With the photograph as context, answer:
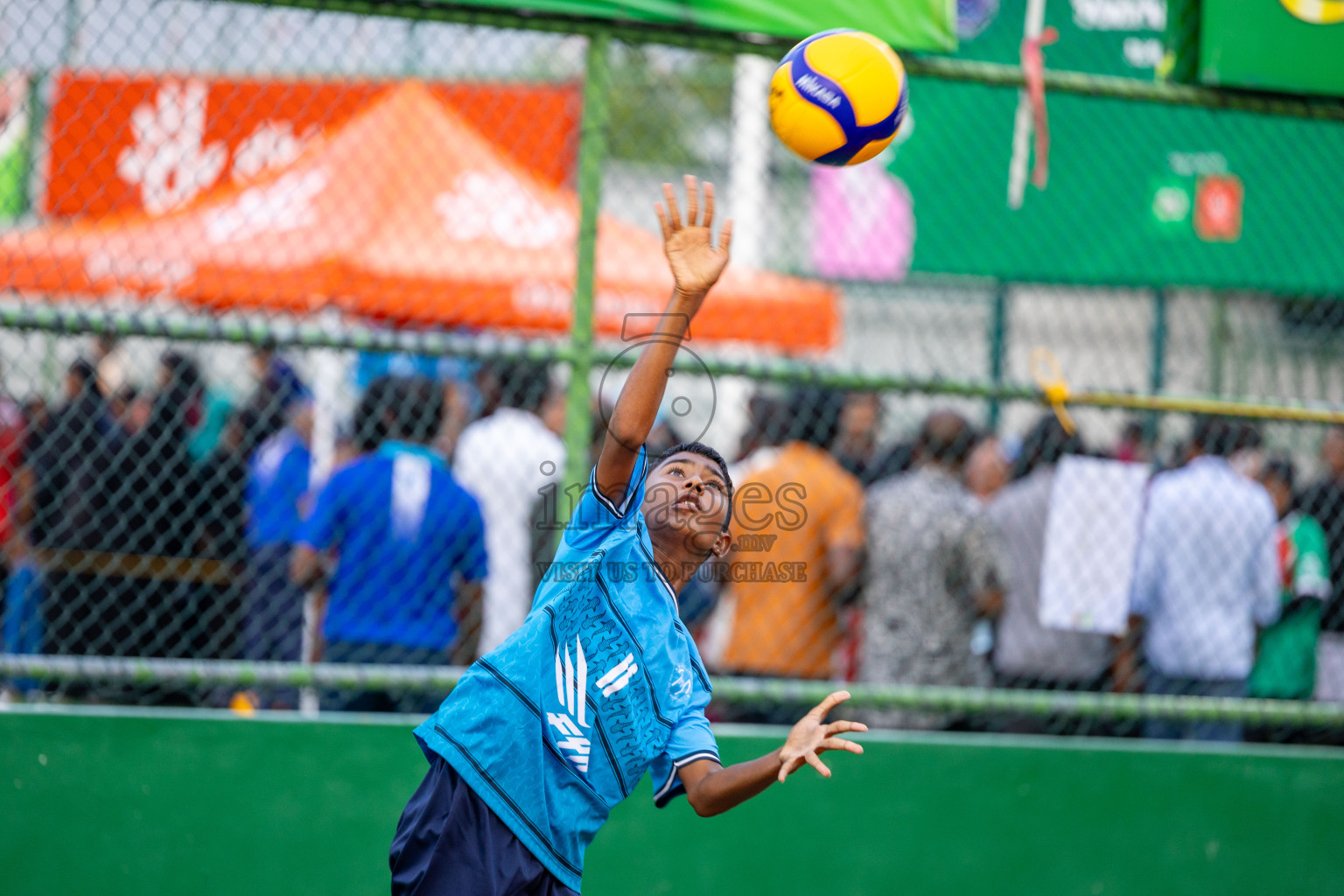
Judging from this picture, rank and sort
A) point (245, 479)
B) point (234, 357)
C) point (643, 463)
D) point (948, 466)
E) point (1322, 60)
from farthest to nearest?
point (234, 357) < point (245, 479) < point (948, 466) < point (1322, 60) < point (643, 463)

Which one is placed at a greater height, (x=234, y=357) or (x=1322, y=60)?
(x=1322, y=60)

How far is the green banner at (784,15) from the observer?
3.71 metres

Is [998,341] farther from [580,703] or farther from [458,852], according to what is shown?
[458,852]

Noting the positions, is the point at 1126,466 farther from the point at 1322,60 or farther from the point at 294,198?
the point at 294,198

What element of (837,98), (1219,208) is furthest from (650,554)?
(1219,208)

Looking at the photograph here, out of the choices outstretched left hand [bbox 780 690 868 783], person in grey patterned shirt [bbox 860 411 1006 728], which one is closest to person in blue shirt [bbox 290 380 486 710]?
person in grey patterned shirt [bbox 860 411 1006 728]

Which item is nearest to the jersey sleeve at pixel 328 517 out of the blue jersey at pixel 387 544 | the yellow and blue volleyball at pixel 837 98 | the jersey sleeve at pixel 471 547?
the blue jersey at pixel 387 544

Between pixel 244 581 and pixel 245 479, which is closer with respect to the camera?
pixel 244 581

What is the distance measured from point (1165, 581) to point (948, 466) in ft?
3.58

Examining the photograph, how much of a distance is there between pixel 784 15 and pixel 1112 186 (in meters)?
2.56

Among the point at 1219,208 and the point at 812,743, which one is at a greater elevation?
the point at 1219,208

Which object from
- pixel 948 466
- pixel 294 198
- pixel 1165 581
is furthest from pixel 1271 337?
pixel 294 198

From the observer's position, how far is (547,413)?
20.1 feet

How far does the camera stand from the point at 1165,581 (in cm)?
515
